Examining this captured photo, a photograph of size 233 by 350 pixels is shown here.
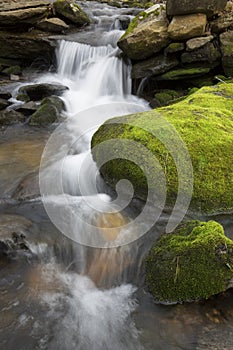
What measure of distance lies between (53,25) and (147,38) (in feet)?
17.8

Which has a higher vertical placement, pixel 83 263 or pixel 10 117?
pixel 83 263

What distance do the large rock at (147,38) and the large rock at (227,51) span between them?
1.68 meters

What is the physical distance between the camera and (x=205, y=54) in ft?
29.8

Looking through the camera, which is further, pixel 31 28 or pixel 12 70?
pixel 31 28

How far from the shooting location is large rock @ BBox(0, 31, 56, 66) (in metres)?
12.1

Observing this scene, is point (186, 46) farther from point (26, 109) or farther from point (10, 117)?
point (10, 117)

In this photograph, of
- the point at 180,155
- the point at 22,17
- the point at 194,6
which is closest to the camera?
the point at 180,155

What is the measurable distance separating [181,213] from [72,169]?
2392 millimetres

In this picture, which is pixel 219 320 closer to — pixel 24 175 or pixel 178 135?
pixel 178 135

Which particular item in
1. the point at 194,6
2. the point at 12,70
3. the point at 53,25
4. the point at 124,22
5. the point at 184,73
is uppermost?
the point at 194,6

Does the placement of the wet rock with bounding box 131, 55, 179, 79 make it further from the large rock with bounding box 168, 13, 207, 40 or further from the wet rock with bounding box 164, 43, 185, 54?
the large rock with bounding box 168, 13, 207, 40

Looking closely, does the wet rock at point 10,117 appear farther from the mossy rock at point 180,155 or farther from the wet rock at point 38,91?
the mossy rock at point 180,155

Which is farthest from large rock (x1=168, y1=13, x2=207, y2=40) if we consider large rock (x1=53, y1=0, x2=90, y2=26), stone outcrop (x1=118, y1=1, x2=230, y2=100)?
large rock (x1=53, y1=0, x2=90, y2=26)

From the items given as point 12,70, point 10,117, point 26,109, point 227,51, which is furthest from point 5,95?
point 227,51
